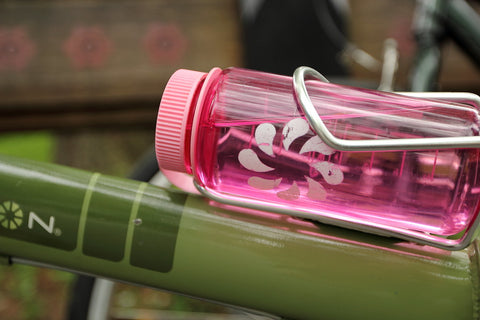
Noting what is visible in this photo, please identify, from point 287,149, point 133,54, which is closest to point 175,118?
point 287,149

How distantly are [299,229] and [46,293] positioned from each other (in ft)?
3.12

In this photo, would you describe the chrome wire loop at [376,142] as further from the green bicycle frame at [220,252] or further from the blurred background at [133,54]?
the blurred background at [133,54]

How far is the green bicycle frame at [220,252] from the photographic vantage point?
32 centimetres

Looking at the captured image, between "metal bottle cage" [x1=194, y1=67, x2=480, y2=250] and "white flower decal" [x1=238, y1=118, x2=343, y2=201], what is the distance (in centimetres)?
2

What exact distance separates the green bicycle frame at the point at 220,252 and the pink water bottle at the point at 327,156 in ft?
0.06

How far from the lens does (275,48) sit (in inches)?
49.2

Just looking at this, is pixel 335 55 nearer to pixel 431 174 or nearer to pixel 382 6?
pixel 382 6

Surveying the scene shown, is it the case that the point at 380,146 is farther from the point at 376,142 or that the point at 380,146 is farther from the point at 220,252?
the point at 220,252

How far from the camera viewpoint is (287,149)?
331 mm

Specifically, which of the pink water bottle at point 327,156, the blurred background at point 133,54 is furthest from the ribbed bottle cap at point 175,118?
the blurred background at point 133,54

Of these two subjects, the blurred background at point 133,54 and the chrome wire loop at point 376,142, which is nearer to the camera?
the chrome wire loop at point 376,142

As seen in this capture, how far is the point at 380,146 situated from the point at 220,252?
0.47 ft

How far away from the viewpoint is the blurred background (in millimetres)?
1256

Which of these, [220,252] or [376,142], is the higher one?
[376,142]
